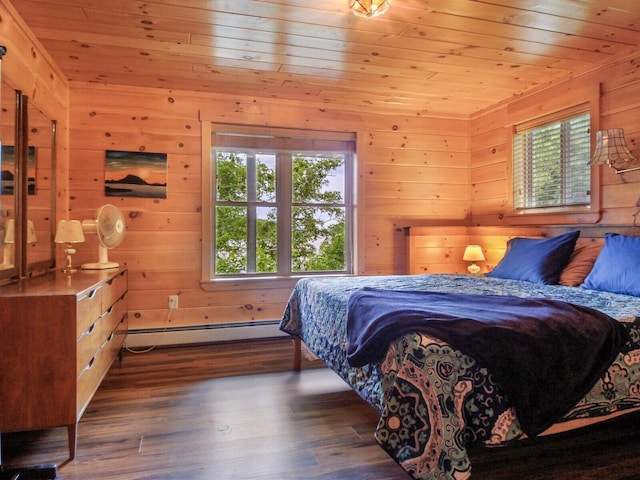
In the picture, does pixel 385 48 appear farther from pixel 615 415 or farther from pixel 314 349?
pixel 615 415

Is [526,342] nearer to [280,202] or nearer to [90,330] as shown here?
[90,330]

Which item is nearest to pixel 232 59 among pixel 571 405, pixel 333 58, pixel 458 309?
pixel 333 58

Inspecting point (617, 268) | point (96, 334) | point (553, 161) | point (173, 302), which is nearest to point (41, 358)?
point (96, 334)

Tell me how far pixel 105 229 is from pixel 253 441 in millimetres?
1808

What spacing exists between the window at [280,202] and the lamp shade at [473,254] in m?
1.12

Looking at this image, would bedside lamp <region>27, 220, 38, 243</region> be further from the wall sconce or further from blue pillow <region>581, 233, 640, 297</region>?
the wall sconce

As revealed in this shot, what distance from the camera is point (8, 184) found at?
218 centimetres

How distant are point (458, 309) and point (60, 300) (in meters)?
1.66

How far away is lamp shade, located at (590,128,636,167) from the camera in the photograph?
2.72 meters

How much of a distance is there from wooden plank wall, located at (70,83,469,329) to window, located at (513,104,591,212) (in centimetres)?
97

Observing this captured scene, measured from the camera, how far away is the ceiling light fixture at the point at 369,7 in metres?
2.18

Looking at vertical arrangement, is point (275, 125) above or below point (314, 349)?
above

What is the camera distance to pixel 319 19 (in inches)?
94.9

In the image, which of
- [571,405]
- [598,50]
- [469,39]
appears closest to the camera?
[571,405]
